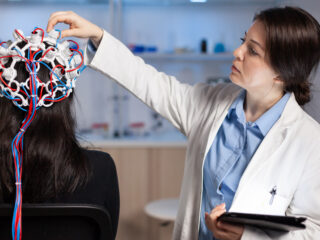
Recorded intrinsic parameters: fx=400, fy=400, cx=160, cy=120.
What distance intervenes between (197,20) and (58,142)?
244cm

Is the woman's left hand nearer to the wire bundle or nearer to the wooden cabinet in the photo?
the wire bundle

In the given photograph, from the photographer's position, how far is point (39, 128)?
3.18 feet

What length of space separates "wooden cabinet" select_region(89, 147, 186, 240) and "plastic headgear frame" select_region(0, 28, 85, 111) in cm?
188

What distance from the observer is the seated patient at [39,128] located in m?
0.92

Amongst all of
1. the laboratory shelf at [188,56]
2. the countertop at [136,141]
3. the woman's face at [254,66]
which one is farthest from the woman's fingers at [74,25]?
the laboratory shelf at [188,56]

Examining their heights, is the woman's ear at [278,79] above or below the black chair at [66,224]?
above

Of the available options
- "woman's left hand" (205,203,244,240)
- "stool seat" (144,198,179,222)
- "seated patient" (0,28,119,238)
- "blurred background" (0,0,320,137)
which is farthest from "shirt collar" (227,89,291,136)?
"blurred background" (0,0,320,137)

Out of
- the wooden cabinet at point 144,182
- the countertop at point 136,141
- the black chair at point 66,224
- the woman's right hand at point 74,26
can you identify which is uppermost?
the woman's right hand at point 74,26

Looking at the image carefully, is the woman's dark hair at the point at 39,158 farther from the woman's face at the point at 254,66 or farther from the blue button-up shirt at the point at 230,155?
the woman's face at the point at 254,66

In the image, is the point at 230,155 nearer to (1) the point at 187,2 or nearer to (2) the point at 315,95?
(2) the point at 315,95

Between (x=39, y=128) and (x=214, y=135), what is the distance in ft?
1.72

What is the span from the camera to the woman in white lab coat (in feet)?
3.56

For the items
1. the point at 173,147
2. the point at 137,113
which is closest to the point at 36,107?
the point at 173,147

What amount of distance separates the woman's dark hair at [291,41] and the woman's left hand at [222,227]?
1.43 ft
